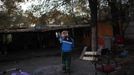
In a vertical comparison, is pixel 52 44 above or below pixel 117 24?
below

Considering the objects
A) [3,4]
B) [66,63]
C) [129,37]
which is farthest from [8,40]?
[66,63]

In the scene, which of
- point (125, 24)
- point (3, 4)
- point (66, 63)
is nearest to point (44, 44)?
point (3, 4)

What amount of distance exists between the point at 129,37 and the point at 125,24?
6.60 metres

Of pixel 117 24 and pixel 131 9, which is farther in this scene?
pixel 117 24

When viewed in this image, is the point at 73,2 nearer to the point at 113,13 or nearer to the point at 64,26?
the point at 113,13

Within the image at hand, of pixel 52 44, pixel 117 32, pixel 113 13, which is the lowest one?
pixel 52 44

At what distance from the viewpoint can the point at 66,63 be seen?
12.4 m

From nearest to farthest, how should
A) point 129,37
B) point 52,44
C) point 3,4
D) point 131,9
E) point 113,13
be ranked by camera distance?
point 131,9 < point 113,13 < point 3,4 < point 129,37 < point 52,44

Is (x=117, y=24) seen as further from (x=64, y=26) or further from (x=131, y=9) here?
(x=64, y=26)

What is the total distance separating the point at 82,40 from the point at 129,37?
4949mm

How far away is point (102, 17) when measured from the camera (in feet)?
83.0

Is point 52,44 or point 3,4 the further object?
point 52,44

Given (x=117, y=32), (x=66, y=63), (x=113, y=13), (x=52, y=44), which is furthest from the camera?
(x=52, y=44)

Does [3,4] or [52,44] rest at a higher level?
[3,4]
